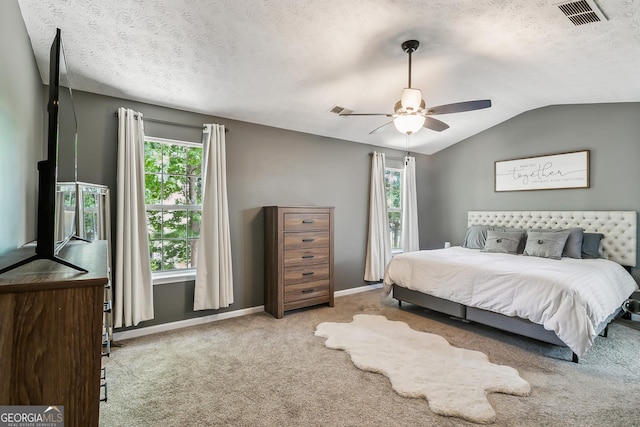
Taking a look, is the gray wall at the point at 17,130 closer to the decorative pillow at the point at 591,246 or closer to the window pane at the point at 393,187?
the window pane at the point at 393,187

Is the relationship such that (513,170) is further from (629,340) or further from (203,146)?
(203,146)

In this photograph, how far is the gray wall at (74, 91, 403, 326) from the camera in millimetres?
3051

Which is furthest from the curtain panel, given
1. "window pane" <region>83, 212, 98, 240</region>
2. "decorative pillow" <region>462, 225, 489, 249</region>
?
"decorative pillow" <region>462, 225, 489, 249</region>

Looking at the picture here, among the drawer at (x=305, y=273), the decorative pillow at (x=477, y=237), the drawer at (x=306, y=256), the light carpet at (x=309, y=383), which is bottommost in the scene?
the light carpet at (x=309, y=383)

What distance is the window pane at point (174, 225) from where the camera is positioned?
11.6ft

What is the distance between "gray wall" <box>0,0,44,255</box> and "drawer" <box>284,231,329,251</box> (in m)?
2.30

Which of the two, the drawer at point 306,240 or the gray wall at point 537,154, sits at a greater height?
the gray wall at point 537,154

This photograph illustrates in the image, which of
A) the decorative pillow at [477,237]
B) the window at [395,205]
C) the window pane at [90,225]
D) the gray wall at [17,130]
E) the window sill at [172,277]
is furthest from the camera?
the window at [395,205]

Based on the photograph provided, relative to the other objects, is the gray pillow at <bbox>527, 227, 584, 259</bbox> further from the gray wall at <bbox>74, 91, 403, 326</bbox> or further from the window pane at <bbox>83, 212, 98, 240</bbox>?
the window pane at <bbox>83, 212, 98, 240</bbox>

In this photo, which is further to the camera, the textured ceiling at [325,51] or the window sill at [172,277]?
the window sill at [172,277]

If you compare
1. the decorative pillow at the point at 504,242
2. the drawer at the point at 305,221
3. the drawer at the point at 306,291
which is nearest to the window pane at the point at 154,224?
the drawer at the point at 305,221

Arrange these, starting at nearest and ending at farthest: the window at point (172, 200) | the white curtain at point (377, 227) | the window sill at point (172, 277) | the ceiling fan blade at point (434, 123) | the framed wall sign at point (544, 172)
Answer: the ceiling fan blade at point (434, 123), the window sill at point (172, 277), the window at point (172, 200), the framed wall sign at point (544, 172), the white curtain at point (377, 227)

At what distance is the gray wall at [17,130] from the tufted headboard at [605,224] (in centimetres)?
557

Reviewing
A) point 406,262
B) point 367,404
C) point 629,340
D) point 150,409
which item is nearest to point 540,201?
point 629,340
